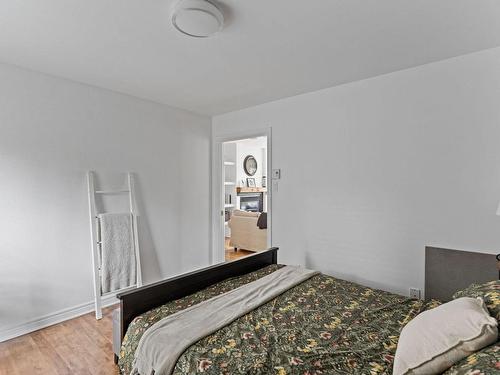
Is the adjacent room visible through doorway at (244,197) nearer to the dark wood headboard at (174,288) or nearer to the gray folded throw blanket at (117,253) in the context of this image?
the gray folded throw blanket at (117,253)

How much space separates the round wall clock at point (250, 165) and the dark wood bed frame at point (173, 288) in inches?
218

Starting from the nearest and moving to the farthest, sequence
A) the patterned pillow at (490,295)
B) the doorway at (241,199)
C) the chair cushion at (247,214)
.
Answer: the patterned pillow at (490,295), the doorway at (241,199), the chair cushion at (247,214)

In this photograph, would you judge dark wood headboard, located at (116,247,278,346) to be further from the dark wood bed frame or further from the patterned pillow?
the patterned pillow

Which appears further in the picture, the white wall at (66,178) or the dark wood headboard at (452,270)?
the white wall at (66,178)

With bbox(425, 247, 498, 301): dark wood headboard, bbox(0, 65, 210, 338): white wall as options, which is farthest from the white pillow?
bbox(0, 65, 210, 338): white wall

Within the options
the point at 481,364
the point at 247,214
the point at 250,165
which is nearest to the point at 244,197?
the point at 250,165

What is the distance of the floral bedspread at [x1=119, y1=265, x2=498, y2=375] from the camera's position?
1.19 metres

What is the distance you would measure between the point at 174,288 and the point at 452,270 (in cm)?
222

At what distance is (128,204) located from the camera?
3266 mm

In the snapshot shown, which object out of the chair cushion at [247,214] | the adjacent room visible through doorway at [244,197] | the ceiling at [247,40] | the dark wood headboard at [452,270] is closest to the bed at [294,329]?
the dark wood headboard at [452,270]

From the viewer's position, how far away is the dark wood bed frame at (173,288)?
5.37 feet

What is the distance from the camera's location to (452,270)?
7.52 ft

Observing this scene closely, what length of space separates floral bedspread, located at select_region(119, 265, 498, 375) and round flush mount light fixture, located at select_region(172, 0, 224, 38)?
1.78 m

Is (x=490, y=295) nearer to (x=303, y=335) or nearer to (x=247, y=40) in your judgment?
(x=303, y=335)
